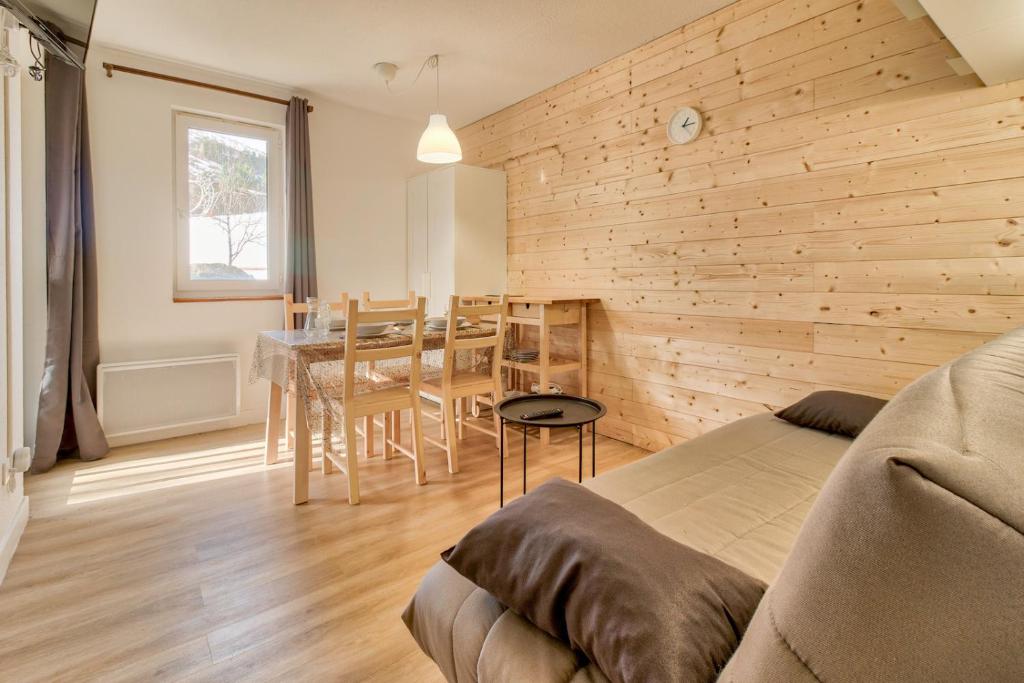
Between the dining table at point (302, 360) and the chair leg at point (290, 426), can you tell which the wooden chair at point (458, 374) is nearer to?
the dining table at point (302, 360)

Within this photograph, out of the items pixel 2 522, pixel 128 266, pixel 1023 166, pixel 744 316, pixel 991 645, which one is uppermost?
pixel 1023 166

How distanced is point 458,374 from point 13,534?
2054mm

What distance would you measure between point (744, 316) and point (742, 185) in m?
0.69

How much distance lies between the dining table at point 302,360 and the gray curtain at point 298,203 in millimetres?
1141

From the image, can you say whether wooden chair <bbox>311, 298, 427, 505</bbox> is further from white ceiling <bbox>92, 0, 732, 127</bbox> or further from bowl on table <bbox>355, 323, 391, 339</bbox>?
white ceiling <bbox>92, 0, 732, 127</bbox>

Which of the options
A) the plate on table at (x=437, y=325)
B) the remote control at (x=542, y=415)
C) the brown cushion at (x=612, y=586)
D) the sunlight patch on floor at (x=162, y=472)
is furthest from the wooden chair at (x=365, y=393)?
the brown cushion at (x=612, y=586)

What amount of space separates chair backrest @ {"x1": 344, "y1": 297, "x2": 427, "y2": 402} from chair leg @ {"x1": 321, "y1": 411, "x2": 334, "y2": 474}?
5.7 inches

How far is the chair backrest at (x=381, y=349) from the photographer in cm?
231

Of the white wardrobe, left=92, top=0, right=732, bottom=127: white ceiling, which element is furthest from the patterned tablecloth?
left=92, top=0, right=732, bottom=127: white ceiling

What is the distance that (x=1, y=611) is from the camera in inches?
64.7

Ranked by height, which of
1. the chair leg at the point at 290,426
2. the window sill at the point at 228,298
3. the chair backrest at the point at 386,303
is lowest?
the chair leg at the point at 290,426

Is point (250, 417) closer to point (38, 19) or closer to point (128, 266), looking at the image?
point (128, 266)

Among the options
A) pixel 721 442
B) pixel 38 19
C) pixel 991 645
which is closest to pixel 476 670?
pixel 991 645

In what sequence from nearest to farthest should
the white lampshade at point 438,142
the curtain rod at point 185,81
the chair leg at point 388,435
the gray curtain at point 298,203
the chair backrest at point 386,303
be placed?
the white lampshade at point 438,142 → the chair leg at point 388,435 → the curtain rod at point 185,81 → the chair backrest at point 386,303 → the gray curtain at point 298,203
